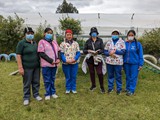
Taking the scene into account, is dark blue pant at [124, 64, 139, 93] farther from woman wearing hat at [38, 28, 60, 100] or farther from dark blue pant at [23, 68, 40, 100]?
dark blue pant at [23, 68, 40, 100]

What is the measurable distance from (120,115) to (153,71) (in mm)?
4371

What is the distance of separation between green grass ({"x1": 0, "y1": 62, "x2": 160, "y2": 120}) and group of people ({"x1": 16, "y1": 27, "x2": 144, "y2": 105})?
23cm

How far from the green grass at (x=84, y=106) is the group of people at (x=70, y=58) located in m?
0.23

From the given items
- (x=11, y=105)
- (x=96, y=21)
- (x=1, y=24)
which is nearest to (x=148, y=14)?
(x=96, y=21)

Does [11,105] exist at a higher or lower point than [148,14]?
lower

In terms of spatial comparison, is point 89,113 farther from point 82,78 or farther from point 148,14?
point 148,14

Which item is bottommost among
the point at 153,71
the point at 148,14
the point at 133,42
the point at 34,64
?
the point at 153,71

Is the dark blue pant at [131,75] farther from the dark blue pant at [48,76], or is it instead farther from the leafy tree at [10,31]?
the leafy tree at [10,31]

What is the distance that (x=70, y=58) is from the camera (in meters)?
4.88

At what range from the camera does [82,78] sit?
6.71m

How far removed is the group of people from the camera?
172 inches

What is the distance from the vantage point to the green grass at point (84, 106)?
3910 millimetres

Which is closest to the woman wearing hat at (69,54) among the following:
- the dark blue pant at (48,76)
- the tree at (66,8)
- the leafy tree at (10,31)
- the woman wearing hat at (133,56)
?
the dark blue pant at (48,76)

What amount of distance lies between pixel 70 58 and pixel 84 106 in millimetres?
1131
